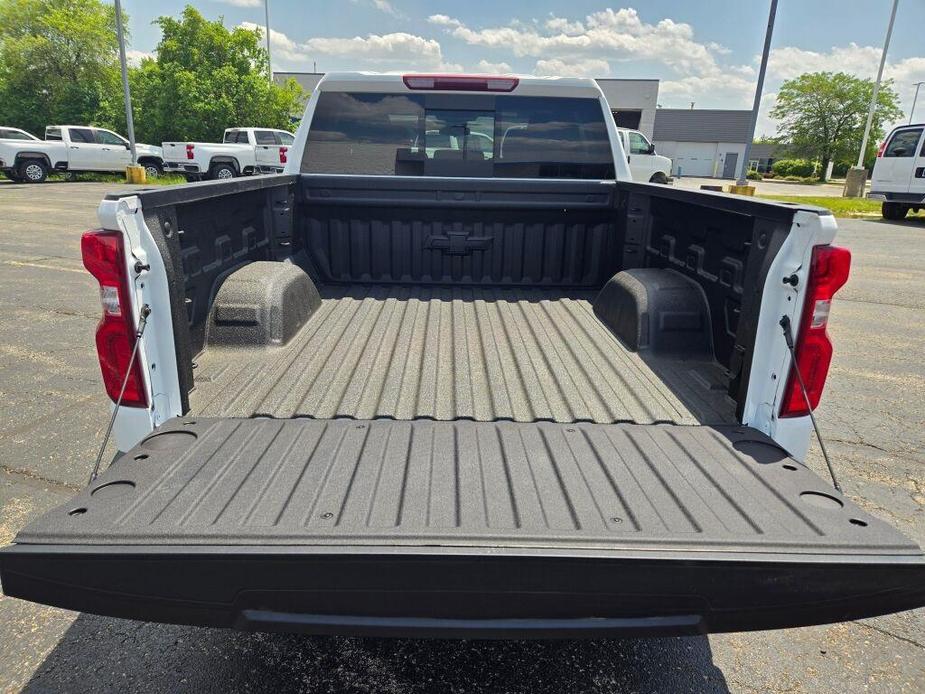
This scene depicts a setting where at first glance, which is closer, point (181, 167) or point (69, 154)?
point (181, 167)

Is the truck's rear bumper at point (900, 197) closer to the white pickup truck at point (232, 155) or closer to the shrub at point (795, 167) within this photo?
the white pickup truck at point (232, 155)

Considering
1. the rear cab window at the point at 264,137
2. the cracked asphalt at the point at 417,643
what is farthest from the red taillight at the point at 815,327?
the rear cab window at the point at 264,137

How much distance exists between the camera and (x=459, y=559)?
5.09 feet

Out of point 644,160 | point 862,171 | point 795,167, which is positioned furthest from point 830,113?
point 644,160

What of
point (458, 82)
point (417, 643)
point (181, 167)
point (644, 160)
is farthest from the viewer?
point (181, 167)

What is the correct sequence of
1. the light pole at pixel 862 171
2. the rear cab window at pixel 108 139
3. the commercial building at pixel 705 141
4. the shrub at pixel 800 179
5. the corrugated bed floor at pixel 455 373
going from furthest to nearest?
the commercial building at pixel 705 141 < the shrub at pixel 800 179 < the light pole at pixel 862 171 < the rear cab window at pixel 108 139 < the corrugated bed floor at pixel 455 373

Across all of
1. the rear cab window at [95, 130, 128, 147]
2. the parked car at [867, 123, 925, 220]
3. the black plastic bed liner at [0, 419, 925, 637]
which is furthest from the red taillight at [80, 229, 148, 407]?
the rear cab window at [95, 130, 128, 147]

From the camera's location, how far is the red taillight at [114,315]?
6.68ft

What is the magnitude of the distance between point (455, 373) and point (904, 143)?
19223mm

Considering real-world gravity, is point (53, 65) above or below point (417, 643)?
above

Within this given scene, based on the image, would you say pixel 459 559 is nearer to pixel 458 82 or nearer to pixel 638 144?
pixel 458 82

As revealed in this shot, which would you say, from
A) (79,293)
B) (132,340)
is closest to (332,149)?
(132,340)

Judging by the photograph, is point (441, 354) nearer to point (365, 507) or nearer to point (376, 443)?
point (376, 443)

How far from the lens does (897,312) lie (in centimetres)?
835
